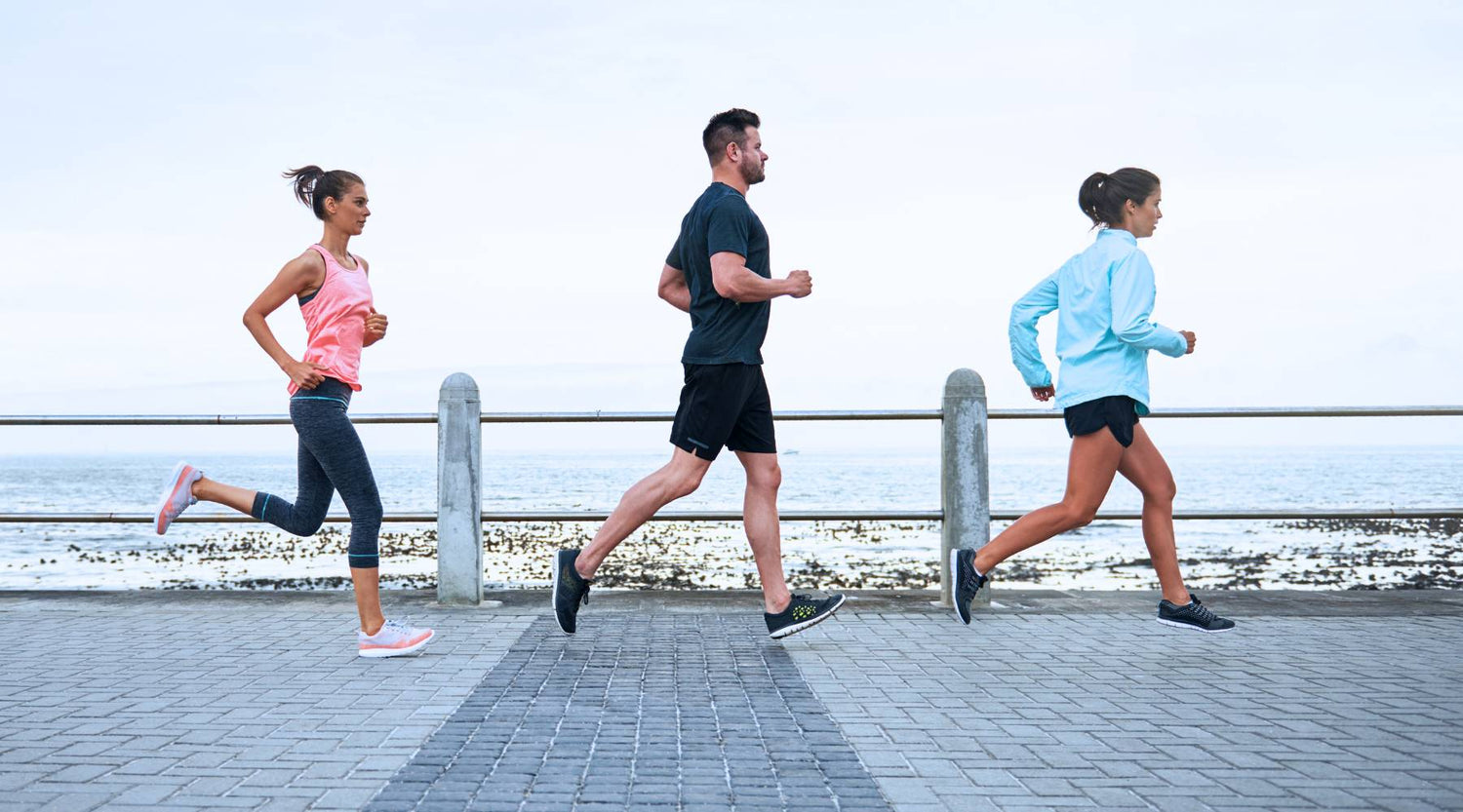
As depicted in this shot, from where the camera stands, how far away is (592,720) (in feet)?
12.3

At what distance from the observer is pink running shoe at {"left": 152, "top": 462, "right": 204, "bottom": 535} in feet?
17.5

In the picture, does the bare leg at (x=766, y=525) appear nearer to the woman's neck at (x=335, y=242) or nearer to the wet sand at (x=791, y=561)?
the woman's neck at (x=335, y=242)

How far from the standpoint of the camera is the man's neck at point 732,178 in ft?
17.0

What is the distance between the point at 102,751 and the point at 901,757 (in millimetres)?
2220

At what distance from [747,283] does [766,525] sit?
1082 mm

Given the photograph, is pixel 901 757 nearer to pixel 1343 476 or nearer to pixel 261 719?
pixel 261 719

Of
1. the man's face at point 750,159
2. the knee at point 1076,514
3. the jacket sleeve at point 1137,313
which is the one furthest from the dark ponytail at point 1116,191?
the man's face at point 750,159

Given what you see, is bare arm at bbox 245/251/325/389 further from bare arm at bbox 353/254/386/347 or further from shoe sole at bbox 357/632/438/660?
shoe sole at bbox 357/632/438/660

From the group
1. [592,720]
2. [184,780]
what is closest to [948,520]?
[592,720]

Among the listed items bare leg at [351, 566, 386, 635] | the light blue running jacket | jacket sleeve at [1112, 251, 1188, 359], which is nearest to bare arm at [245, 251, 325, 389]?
bare leg at [351, 566, 386, 635]

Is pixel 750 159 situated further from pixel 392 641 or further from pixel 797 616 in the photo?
pixel 392 641

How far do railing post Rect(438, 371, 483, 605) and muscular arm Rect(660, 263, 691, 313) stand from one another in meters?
1.45

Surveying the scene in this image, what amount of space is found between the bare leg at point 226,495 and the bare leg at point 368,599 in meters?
0.68

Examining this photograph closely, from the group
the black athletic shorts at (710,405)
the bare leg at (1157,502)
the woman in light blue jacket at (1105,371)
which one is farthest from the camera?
the bare leg at (1157,502)
